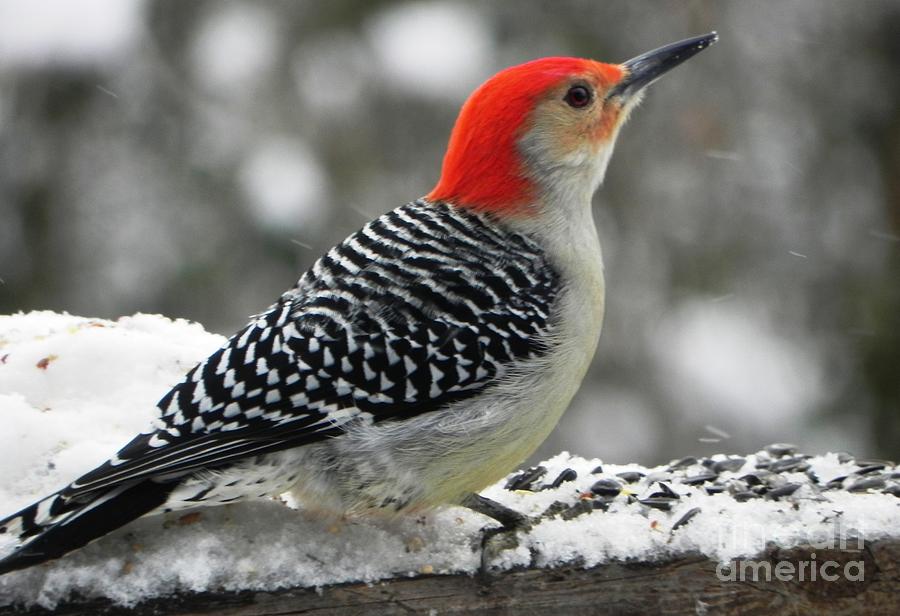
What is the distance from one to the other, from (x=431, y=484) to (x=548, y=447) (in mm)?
4872

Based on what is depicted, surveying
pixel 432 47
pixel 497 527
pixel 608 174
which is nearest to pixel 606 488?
pixel 497 527

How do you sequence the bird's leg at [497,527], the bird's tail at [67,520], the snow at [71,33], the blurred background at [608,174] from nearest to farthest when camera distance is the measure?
the bird's tail at [67,520]
the bird's leg at [497,527]
the blurred background at [608,174]
the snow at [71,33]

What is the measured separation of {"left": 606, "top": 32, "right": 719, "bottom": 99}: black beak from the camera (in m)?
4.08

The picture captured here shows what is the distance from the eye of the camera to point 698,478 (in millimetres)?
3627

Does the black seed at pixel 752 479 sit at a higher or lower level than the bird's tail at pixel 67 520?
higher

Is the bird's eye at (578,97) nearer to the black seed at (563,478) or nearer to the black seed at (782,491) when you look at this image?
the black seed at (563,478)

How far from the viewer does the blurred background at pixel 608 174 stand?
726 centimetres

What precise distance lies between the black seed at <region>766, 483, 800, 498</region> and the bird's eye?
145 cm

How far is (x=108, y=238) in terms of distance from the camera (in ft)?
24.1

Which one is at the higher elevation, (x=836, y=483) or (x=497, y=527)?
(x=836, y=483)

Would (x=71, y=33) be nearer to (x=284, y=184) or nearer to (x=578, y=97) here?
(x=284, y=184)
